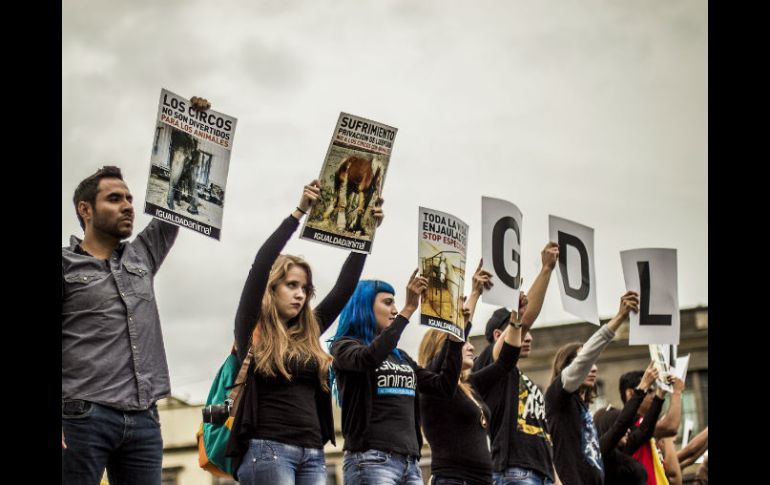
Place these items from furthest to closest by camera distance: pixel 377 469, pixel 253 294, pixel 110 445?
pixel 377 469, pixel 253 294, pixel 110 445

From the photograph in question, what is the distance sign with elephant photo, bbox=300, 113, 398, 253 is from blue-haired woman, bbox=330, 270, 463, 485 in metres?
0.43

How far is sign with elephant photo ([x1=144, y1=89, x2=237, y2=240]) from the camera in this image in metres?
5.02

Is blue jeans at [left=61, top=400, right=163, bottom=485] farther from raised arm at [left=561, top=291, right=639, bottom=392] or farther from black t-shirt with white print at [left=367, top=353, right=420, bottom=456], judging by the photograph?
raised arm at [left=561, top=291, right=639, bottom=392]

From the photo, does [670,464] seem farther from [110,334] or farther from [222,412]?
[110,334]

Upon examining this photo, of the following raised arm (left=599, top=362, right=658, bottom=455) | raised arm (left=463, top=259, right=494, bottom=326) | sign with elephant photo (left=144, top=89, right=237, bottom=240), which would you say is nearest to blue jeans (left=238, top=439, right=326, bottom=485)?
sign with elephant photo (left=144, top=89, right=237, bottom=240)

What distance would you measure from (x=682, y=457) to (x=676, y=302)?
8.75 feet

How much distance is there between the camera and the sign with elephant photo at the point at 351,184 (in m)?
5.62

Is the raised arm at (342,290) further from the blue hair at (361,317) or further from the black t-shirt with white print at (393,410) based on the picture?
the black t-shirt with white print at (393,410)

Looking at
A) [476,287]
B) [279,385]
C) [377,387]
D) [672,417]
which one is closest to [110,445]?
[279,385]

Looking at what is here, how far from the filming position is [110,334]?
175 inches

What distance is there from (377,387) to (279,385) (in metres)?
0.69
